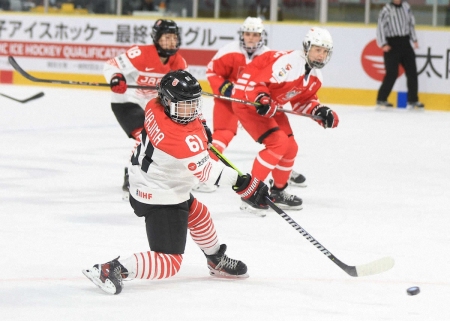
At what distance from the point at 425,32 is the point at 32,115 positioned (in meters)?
4.22

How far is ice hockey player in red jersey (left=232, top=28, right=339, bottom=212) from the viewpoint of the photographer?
4707 millimetres

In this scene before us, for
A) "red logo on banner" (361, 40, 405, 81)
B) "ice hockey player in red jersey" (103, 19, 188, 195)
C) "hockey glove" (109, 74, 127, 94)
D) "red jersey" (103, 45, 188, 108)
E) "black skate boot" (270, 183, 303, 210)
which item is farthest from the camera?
"red logo on banner" (361, 40, 405, 81)

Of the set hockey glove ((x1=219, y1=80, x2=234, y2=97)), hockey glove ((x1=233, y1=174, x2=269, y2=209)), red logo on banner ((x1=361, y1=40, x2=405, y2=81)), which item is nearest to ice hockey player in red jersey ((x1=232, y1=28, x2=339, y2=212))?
hockey glove ((x1=219, y1=80, x2=234, y2=97))

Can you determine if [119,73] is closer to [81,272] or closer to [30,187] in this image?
[30,187]

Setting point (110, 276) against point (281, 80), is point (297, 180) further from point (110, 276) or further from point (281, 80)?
point (110, 276)

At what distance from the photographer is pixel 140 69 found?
525 centimetres

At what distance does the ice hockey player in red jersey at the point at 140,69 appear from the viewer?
5.12m

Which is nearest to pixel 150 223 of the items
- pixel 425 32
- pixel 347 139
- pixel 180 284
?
pixel 180 284

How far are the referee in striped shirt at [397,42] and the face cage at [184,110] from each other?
21.7 ft

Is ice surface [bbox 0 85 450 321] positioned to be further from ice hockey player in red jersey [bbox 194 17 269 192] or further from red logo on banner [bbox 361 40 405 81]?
red logo on banner [bbox 361 40 405 81]

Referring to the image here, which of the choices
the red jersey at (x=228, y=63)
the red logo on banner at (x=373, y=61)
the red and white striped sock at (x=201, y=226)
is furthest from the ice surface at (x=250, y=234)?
the red logo on banner at (x=373, y=61)

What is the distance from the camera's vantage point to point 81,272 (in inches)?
134

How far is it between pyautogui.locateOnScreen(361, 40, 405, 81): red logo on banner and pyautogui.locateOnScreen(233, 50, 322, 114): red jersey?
4989 mm

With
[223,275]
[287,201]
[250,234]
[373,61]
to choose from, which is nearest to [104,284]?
[223,275]
